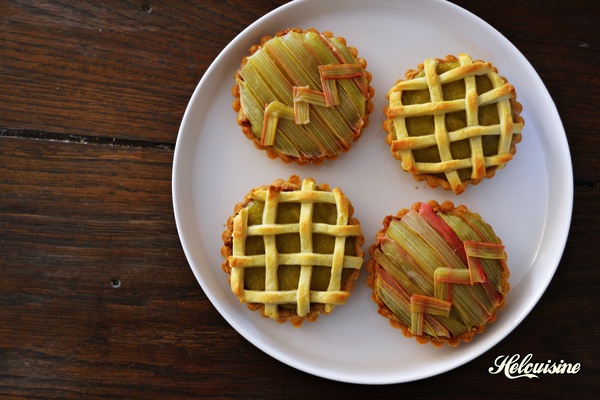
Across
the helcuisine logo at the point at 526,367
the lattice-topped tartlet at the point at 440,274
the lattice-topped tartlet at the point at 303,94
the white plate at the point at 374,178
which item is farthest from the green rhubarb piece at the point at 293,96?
the helcuisine logo at the point at 526,367

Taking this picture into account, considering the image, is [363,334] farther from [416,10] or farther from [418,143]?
[416,10]

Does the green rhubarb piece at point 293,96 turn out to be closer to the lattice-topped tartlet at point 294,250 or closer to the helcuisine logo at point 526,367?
the lattice-topped tartlet at point 294,250

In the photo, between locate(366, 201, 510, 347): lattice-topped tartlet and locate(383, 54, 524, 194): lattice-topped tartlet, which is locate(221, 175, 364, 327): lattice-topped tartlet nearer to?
locate(366, 201, 510, 347): lattice-topped tartlet

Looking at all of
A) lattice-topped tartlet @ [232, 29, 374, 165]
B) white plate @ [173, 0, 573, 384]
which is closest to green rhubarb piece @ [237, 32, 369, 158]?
lattice-topped tartlet @ [232, 29, 374, 165]

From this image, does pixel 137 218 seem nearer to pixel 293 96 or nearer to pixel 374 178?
pixel 293 96

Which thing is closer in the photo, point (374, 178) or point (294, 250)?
point (294, 250)

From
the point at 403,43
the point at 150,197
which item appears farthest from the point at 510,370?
the point at 150,197

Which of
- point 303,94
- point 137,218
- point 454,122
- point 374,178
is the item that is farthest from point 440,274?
point 137,218
